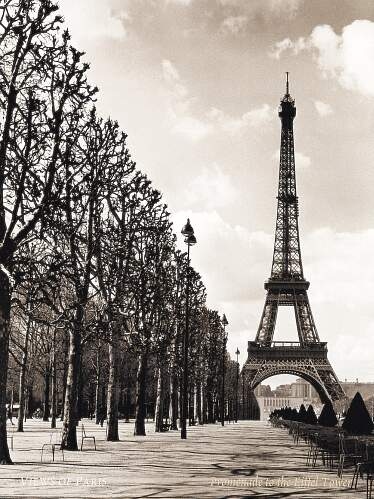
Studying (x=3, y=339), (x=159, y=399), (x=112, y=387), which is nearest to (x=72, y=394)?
(x=112, y=387)

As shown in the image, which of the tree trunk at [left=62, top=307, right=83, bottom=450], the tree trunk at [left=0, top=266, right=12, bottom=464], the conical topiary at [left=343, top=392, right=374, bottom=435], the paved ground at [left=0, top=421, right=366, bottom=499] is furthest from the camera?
the conical topiary at [left=343, top=392, right=374, bottom=435]

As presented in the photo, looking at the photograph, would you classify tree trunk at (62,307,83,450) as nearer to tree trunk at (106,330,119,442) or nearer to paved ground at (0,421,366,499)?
paved ground at (0,421,366,499)

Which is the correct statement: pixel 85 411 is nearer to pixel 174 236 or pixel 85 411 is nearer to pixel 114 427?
pixel 174 236

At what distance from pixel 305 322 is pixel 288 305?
4907mm

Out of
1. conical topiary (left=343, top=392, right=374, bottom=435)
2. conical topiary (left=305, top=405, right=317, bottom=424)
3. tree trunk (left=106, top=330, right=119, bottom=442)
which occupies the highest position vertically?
tree trunk (left=106, top=330, right=119, bottom=442)

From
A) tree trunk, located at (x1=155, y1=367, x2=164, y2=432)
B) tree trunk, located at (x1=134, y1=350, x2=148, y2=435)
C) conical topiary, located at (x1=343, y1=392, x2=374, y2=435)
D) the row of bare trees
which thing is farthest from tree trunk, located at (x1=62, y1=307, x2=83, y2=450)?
tree trunk, located at (x1=155, y1=367, x2=164, y2=432)

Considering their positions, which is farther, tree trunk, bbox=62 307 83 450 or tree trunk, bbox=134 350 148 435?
tree trunk, bbox=134 350 148 435

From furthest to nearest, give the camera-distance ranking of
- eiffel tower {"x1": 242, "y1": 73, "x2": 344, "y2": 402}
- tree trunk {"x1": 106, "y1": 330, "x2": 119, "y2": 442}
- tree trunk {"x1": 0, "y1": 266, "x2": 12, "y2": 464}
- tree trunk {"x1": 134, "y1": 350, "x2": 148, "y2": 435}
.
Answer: eiffel tower {"x1": 242, "y1": 73, "x2": 344, "y2": 402}
tree trunk {"x1": 134, "y1": 350, "x2": 148, "y2": 435}
tree trunk {"x1": 106, "y1": 330, "x2": 119, "y2": 442}
tree trunk {"x1": 0, "y1": 266, "x2": 12, "y2": 464}

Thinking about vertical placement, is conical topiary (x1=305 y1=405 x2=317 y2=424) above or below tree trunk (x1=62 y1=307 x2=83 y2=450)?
below

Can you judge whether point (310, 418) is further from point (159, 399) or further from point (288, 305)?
point (288, 305)

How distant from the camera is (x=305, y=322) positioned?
9712 centimetres

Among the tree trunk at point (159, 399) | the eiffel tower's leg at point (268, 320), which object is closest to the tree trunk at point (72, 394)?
the tree trunk at point (159, 399)

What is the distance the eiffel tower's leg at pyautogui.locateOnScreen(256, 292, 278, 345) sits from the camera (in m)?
96.6

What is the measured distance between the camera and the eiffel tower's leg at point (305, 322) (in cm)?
9569
